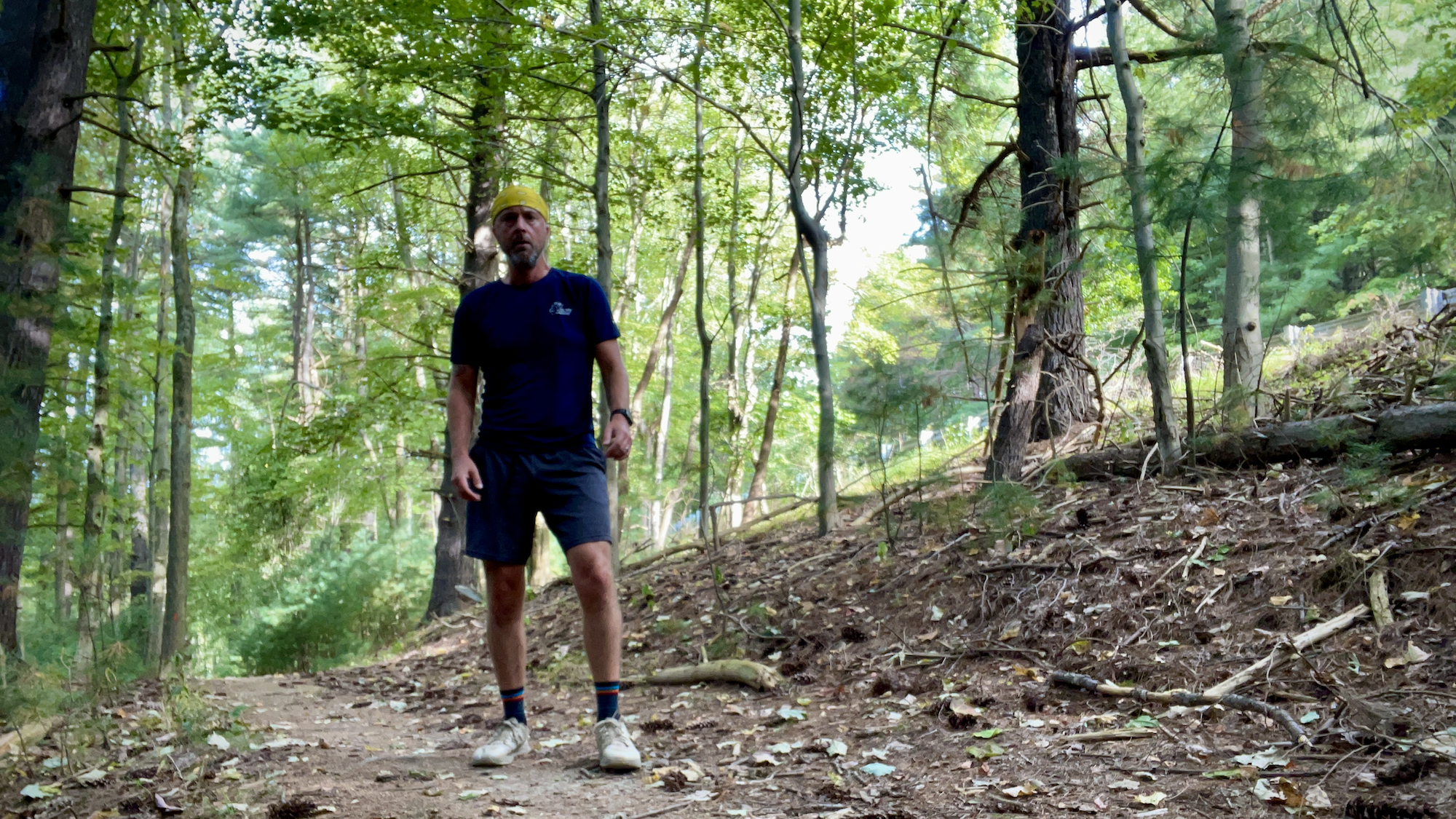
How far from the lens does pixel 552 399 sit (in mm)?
3475

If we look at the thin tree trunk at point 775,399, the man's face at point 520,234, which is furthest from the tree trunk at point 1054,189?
the thin tree trunk at point 775,399

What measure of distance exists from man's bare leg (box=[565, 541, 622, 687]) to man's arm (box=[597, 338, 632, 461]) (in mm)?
355

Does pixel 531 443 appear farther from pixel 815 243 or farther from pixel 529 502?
pixel 815 243

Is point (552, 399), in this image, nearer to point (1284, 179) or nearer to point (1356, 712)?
point (1356, 712)

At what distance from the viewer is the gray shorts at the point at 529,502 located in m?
3.42

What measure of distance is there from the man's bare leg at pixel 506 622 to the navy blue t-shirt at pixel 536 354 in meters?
0.47

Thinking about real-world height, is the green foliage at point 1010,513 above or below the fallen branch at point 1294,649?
above

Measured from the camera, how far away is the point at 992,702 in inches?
144

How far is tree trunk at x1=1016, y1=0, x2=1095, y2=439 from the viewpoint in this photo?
706 centimetres

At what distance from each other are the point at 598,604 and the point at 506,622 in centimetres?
44

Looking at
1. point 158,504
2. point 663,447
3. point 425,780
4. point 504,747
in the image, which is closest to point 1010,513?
point 504,747

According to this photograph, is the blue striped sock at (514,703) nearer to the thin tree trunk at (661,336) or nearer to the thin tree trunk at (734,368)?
the thin tree trunk at (734,368)

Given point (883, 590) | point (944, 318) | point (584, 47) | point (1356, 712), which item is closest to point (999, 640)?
point (883, 590)

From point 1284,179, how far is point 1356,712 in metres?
3.43
